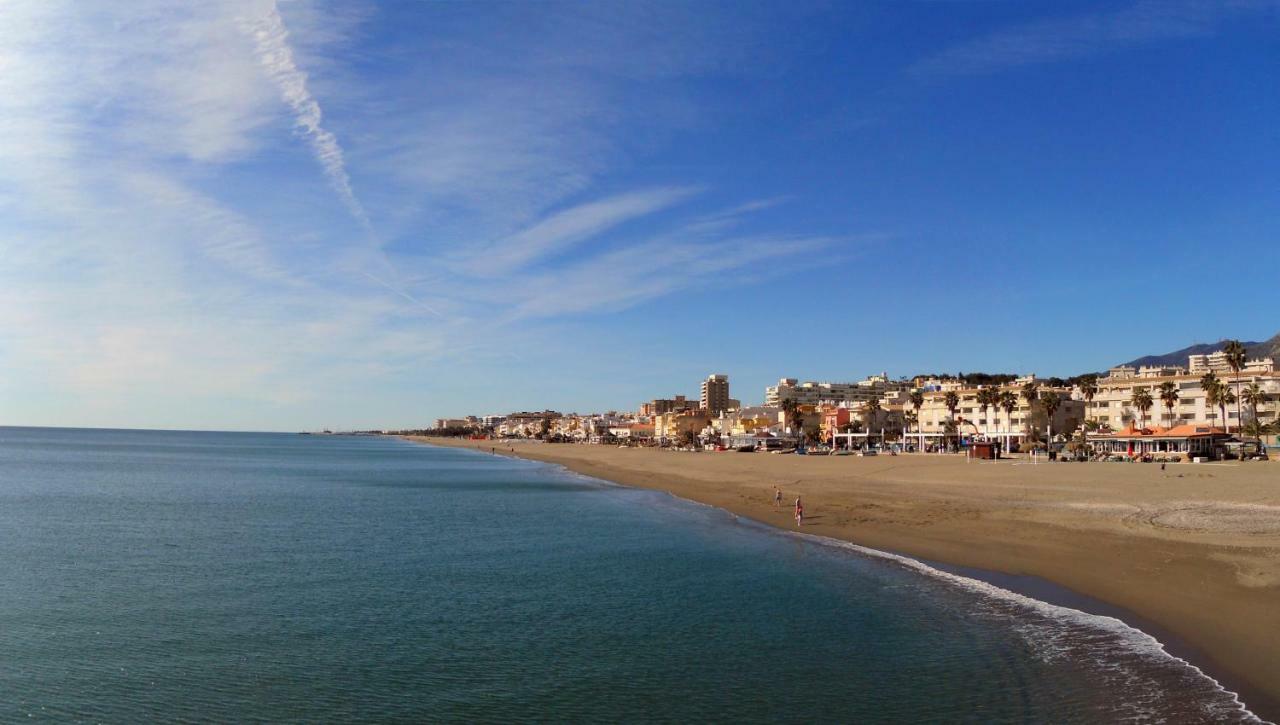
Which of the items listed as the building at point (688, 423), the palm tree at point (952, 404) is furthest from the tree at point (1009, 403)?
the building at point (688, 423)

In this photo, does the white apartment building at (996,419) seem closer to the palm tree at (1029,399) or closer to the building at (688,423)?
the palm tree at (1029,399)

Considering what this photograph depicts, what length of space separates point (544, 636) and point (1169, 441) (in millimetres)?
66338

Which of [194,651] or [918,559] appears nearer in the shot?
[194,651]

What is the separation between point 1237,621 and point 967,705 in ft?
25.2

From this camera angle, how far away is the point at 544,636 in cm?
1830

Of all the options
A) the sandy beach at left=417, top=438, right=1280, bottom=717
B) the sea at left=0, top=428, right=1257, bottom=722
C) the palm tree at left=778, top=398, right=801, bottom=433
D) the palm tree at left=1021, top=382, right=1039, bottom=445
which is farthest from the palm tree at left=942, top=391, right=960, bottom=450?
the sea at left=0, top=428, right=1257, bottom=722

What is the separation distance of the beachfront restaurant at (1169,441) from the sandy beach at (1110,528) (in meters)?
11.1

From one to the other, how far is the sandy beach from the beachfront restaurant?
11055mm

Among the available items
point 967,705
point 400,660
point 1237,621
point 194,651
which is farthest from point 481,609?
point 1237,621

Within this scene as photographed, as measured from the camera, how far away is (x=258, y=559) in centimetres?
2875

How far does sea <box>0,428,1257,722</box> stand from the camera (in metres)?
13.8

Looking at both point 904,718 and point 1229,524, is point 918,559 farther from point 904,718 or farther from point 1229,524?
point 904,718

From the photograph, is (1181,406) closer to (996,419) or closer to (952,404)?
(996,419)

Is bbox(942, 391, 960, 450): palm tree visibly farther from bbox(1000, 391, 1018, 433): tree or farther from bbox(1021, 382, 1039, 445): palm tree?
bbox(1021, 382, 1039, 445): palm tree
